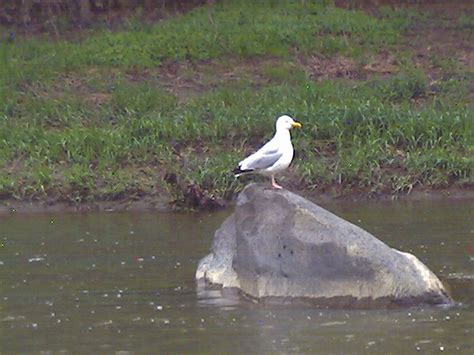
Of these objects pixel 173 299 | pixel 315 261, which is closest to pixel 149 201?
pixel 173 299

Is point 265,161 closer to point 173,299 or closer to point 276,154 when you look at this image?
point 276,154

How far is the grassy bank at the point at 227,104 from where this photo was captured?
69.2 ft

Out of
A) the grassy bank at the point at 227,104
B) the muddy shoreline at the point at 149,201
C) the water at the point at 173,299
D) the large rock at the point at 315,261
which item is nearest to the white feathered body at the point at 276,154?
the large rock at the point at 315,261

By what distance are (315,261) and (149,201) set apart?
25.3 ft

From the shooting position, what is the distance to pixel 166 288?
14766mm

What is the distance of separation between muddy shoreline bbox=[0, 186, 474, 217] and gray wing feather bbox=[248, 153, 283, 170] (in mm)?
5574

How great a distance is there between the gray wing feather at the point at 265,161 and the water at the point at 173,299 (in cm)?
131

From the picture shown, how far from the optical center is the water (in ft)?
40.4

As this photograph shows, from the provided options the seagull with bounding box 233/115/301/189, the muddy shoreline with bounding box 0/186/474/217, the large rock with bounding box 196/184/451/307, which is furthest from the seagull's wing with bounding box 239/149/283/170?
the muddy shoreline with bounding box 0/186/474/217

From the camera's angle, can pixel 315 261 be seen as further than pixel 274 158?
No

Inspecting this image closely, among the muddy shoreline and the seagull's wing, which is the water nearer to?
the muddy shoreline

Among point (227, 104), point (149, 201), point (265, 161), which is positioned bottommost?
point (149, 201)

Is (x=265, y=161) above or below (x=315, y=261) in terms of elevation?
above

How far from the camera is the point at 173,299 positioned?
14.2 m
